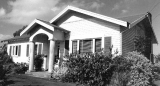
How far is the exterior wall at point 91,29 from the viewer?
11.2 m

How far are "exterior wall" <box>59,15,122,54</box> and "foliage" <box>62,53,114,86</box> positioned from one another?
94.0 inches

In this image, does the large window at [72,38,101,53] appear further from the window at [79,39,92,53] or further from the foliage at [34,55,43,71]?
the foliage at [34,55,43,71]

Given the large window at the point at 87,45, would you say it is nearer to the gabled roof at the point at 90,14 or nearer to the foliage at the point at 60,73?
the gabled roof at the point at 90,14

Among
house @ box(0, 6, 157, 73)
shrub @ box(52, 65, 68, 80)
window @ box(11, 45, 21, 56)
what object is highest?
house @ box(0, 6, 157, 73)

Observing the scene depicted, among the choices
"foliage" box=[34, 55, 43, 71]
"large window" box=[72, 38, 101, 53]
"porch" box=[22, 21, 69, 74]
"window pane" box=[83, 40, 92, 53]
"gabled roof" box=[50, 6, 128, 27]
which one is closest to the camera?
"gabled roof" box=[50, 6, 128, 27]

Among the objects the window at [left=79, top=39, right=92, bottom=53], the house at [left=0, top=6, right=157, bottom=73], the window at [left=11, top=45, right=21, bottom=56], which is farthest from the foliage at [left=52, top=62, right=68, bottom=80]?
the window at [left=11, top=45, right=21, bottom=56]

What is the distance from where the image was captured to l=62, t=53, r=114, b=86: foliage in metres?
8.81

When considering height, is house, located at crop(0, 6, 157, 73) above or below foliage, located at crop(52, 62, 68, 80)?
above

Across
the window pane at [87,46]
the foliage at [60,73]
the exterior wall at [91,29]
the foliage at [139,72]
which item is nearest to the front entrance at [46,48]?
the exterior wall at [91,29]

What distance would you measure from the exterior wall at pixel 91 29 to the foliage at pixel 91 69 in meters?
2.39

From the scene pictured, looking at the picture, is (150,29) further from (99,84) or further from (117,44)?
(99,84)

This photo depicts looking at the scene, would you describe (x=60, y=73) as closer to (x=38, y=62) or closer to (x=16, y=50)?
(x=38, y=62)

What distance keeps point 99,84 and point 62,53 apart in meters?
6.03

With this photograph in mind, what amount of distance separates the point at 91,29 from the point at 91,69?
4.18 meters
